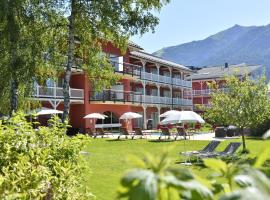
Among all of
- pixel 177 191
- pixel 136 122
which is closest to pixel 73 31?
pixel 177 191

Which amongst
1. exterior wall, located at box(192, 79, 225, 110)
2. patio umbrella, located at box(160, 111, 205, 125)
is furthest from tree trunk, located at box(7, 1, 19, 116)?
exterior wall, located at box(192, 79, 225, 110)

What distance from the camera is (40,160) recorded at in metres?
4.18

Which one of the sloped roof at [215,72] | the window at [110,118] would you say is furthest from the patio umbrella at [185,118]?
the sloped roof at [215,72]

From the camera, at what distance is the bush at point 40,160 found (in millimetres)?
3774

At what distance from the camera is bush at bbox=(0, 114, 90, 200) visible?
3774 mm

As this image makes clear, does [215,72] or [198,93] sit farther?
[215,72]

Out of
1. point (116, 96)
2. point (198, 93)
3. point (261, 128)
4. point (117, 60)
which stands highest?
point (117, 60)

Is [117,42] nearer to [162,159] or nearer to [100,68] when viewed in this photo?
[100,68]

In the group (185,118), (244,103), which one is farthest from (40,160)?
(244,103)

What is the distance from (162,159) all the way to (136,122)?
45.5 meters

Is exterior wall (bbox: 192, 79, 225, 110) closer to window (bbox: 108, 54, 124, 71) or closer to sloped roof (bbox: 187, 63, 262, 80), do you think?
sloped roof (bbox: 187, 63, 262, 80)

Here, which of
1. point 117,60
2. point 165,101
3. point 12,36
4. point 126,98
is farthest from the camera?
point 165,101

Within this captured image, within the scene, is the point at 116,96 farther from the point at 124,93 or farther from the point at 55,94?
the point at 55,94

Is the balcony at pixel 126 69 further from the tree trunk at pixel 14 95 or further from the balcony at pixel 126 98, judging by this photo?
the tree trunk at pixel 14 95
